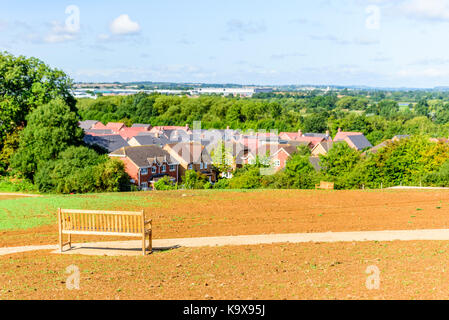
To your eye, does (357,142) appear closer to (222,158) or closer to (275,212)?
(222,158)

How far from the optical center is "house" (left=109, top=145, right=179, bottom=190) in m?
57.8

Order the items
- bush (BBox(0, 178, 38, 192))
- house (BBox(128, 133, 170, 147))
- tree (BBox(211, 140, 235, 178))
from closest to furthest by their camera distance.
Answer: bush (BBox(0, 178, 38, 192)) → tree (BBox(211, 140, 235, 178)) → house (BBox(128, 133, 170, 147))

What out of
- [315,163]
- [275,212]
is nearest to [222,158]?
[315,163]

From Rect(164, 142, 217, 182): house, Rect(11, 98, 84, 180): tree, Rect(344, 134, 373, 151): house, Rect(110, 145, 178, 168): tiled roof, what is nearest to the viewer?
Rect(11, 98, 84, 180): tree

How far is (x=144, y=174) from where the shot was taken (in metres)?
59.2

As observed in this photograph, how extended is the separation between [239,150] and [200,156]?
808 centimetres

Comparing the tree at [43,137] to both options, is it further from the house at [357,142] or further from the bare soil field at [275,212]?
the house at [357,142]

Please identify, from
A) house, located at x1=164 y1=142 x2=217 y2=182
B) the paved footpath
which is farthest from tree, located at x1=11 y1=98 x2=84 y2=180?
the paved footpath

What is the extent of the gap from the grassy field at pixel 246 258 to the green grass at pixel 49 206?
2.2 inches

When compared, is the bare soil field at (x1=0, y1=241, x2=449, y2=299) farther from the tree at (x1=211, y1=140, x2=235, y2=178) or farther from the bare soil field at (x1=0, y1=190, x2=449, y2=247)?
the tree at (x1=211, y1=140, x2=235, y2=178)

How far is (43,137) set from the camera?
1789 inches

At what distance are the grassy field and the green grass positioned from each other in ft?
0.18

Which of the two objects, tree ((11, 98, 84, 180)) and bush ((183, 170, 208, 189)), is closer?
tree ((11, 98, 84, 180))
